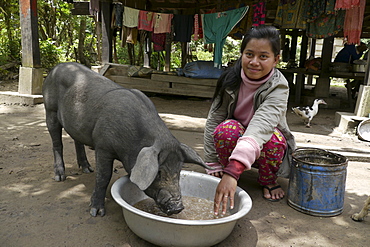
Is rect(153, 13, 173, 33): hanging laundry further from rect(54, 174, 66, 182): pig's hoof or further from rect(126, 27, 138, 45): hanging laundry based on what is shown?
rect(54, 174, 66, 182): pig's hoof

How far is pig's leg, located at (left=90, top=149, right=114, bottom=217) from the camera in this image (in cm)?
243

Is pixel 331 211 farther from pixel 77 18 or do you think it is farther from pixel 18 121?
pixel 77 18

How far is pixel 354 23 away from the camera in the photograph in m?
6.87

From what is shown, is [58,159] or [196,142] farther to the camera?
[196,142]

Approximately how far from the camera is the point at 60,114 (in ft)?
9.62

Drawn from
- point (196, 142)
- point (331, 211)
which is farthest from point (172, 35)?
point (331, 211)

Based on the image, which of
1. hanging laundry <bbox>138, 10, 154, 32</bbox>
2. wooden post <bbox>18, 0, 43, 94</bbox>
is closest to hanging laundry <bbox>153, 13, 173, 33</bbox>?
hanging laundry <bbox>138, 10, 154, 32</bbox>

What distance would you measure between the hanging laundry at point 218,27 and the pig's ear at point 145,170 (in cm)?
645

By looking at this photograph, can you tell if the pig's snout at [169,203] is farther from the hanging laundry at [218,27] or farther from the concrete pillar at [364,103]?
the hanging laundry at [218,27]

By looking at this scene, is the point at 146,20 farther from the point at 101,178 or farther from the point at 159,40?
the point at 101,178

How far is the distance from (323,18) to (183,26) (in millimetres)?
3581

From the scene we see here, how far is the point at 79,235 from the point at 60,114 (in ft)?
3.87

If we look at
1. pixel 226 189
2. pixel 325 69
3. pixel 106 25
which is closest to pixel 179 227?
pixel 226 189

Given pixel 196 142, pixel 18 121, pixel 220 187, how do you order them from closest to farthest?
pixel 220 187 → pixel 196 142 → pixel 18 121
